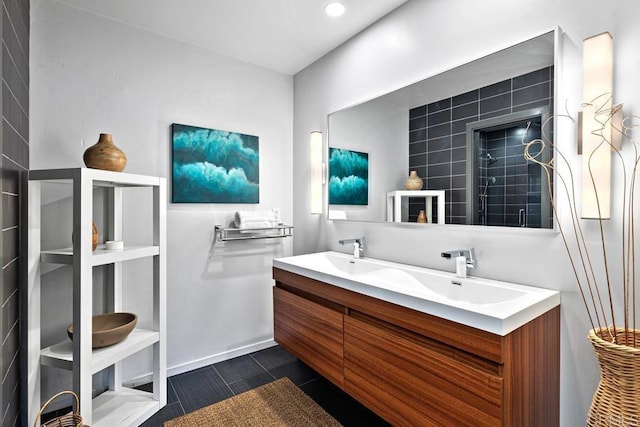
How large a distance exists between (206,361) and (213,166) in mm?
1482

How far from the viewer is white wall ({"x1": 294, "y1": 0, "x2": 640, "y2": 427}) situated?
130cm

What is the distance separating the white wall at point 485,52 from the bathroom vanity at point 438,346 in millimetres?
75

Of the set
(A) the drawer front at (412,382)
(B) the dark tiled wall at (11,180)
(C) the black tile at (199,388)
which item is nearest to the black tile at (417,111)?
(A) the drawer front at (412,382)

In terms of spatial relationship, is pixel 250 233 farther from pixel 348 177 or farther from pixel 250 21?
pixel 250 21

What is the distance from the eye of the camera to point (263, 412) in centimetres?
193

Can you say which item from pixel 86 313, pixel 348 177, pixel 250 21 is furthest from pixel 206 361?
pixel 250 21

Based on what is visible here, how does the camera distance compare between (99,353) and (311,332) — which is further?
(311,332)

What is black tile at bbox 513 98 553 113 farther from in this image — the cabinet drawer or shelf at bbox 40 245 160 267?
shelf at bbox 40 245 160 267

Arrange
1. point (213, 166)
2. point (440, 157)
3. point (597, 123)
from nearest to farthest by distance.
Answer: point (597, 123) → point (440, 157) → point (213, 166)

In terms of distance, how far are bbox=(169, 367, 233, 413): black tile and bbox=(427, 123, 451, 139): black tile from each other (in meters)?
2.03

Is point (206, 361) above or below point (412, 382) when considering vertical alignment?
below

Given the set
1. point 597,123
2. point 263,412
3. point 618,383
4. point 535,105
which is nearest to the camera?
point 618,383

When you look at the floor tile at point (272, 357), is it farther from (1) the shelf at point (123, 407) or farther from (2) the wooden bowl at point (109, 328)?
(2) the wooden bowl at point (109, 328)

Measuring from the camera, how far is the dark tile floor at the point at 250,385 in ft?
6.29
